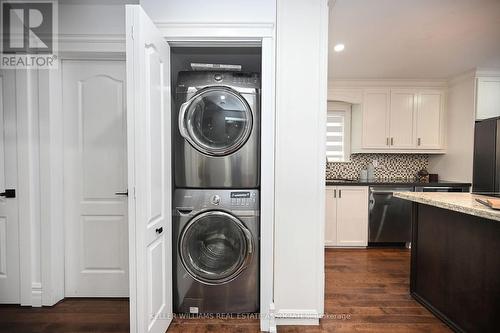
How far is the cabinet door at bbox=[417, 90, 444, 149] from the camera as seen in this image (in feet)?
12.6

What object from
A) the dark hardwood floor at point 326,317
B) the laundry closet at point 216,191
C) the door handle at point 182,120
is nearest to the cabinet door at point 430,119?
the dark hardwood floor at point 326,317

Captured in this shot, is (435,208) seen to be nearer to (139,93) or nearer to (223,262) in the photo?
(223,262)

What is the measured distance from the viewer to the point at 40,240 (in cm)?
211

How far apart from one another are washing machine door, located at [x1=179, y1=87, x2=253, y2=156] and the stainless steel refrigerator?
10.3 feet

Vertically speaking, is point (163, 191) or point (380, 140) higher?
point (380, 140)

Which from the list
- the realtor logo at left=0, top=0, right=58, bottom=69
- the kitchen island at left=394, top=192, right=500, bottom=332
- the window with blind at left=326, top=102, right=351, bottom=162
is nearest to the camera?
the kitchen island at left=394, top=192, right=500, bottom=332

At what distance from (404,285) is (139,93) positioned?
Result: 115 inches

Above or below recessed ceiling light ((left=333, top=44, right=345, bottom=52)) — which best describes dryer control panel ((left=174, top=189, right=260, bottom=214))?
below

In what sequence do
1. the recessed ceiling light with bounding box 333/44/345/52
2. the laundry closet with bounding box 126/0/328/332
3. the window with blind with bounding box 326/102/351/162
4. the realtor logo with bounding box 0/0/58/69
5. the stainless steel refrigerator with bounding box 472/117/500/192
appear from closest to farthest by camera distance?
the laundry closet with bounding box 126/0/328/332 → the realtor logo with bounding box 0/0/58/69 → the recessed ceiling light with bounding box 333/44/345/52 → the stainless steel refrigerator with bounding box 472/117/500/192 → the window with blind with bounding box 326/102/351/162

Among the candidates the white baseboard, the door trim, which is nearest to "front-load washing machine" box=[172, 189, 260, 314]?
the white baseboard

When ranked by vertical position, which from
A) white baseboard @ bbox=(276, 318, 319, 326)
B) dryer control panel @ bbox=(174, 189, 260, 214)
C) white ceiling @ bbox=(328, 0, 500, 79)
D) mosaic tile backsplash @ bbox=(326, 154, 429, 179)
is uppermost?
white ceiling @ bbox=(328, 0, 500, 79)

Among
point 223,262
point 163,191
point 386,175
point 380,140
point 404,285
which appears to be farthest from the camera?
point 386,175

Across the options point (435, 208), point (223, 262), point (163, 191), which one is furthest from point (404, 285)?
point (163, 191)

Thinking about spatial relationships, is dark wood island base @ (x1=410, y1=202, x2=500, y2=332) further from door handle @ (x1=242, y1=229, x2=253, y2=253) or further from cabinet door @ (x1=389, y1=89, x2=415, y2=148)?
cabinet door @ (x1=389, y1=89, x2=415, y2=148)
